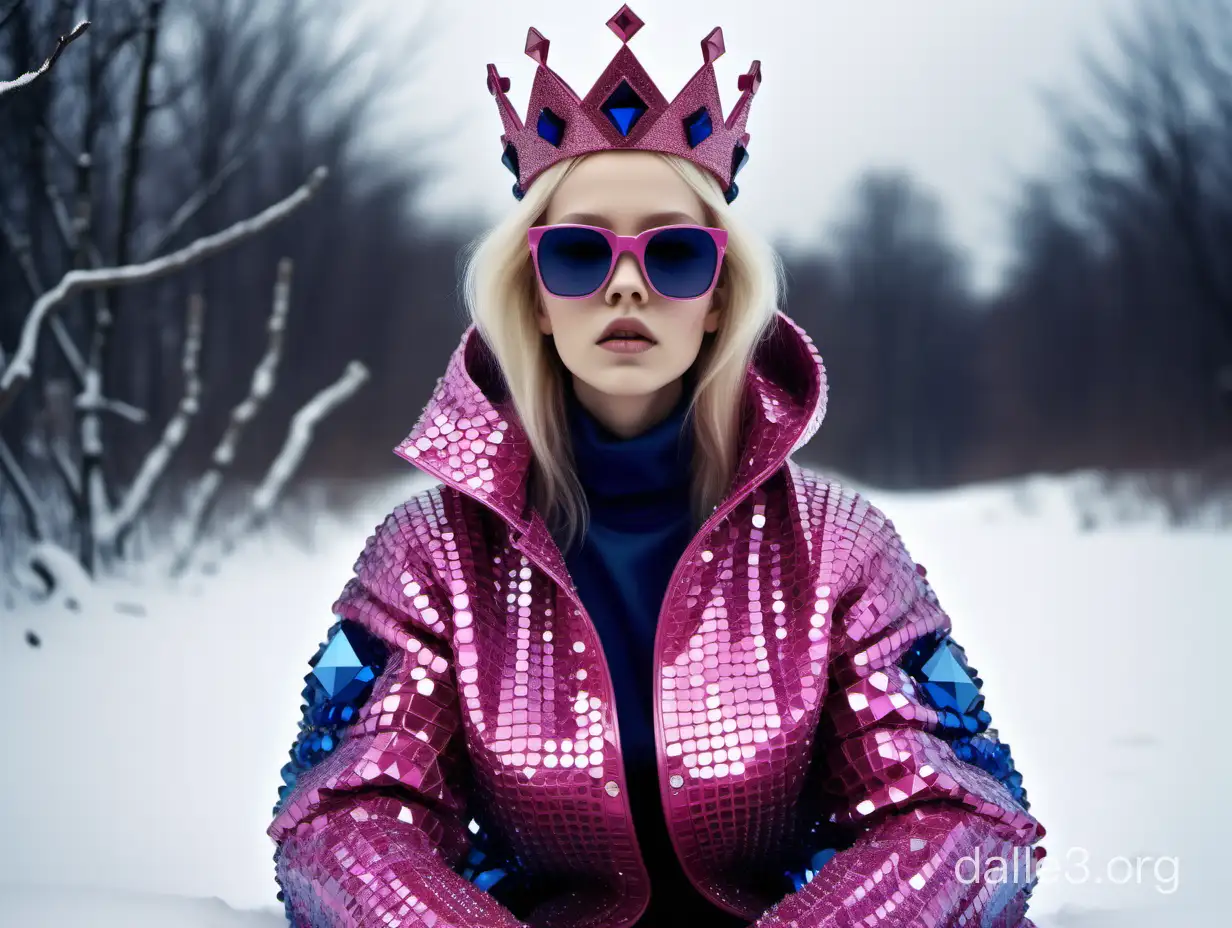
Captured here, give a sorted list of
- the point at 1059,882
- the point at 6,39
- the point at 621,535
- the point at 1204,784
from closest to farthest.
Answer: the point at 621,535, the point at 1059,882, the point at 1204,784, the point at 6,39

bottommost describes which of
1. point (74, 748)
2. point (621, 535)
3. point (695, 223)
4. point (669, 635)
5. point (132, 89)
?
point (74, 748)

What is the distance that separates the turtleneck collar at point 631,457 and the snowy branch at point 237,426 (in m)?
2.53

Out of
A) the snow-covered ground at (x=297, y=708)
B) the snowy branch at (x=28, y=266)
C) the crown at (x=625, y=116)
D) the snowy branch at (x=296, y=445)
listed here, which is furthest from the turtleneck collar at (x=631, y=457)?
the snowy branch at (x=296, y=445)

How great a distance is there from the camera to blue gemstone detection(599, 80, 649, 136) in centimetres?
112

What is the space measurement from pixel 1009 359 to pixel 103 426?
10.2 ft

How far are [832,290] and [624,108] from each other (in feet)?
8.56

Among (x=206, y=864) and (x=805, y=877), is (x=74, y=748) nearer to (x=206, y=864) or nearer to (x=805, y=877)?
(x=206, y=864)

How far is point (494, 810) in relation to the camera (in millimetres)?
1122

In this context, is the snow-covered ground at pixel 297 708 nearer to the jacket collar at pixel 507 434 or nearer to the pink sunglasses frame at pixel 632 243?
the jacket collar at pixel 507 434

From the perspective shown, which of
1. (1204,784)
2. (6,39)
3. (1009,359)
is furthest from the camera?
(1009,359)

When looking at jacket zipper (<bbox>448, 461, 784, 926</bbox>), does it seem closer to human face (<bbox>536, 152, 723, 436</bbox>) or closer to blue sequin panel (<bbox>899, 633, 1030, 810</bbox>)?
human face (<bbox>536, 152, 723, 436</bbox>)

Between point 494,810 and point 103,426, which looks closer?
point 494,810

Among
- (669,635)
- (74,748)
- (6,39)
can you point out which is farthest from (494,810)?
(6,39)

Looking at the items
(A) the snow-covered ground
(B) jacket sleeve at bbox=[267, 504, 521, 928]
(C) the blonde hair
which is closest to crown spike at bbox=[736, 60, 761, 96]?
(C) the blonde hair
